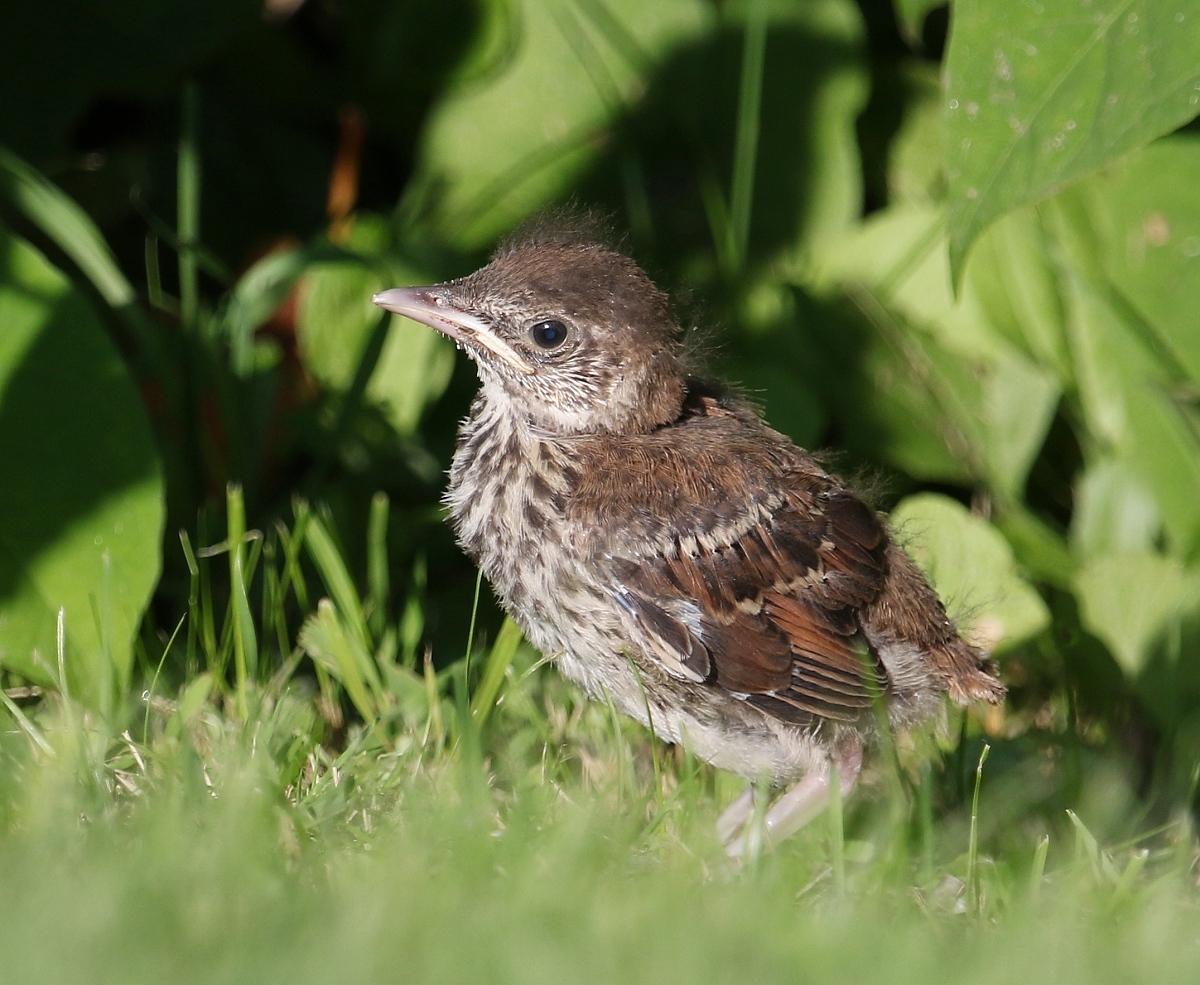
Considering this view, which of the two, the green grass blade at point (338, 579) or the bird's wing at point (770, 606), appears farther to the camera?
the green grass blade at point (338, 579)

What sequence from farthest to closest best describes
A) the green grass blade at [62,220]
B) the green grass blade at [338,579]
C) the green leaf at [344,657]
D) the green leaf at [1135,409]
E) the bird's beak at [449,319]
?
the green leaf at [1135,409], the green grass blade at [62,220], the green grass blade at [338,579], the green leaf at [344,657], the bird's beak at [449,319]

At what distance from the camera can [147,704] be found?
9.89 ft

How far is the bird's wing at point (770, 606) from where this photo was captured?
3.01 meters

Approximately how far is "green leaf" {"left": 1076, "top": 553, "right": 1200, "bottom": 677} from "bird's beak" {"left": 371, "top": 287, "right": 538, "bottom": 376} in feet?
5.33

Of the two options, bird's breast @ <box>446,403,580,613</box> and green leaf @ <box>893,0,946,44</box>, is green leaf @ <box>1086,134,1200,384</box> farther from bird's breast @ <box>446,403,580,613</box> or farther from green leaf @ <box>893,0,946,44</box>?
bird's breast @ <box>446,403,580,613</box>

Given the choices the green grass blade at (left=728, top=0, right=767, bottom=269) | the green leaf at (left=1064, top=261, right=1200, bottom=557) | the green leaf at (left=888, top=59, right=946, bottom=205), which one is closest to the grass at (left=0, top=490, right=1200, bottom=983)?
the green leaf at (left=1064, top=261, right=1200, bottom=557)

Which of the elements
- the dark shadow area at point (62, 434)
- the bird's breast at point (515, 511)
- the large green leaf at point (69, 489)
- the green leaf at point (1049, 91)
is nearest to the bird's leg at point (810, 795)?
the bird's breast at point (515, 511)

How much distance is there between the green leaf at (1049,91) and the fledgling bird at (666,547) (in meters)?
0.76

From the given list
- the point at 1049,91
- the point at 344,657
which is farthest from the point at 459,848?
the point at 1049,91

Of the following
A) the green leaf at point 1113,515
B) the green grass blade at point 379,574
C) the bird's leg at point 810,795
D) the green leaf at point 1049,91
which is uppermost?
the green leaf at point 1049,91

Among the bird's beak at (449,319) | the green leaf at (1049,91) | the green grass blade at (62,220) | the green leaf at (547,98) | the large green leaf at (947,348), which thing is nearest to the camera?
the green leaf at (1049,91)

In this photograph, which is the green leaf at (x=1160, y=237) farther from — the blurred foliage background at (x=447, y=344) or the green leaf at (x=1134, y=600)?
the green leaf at (x=1134, y=600)

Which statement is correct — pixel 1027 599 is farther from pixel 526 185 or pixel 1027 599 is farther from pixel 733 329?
pixel 526 185

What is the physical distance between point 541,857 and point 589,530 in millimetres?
759
